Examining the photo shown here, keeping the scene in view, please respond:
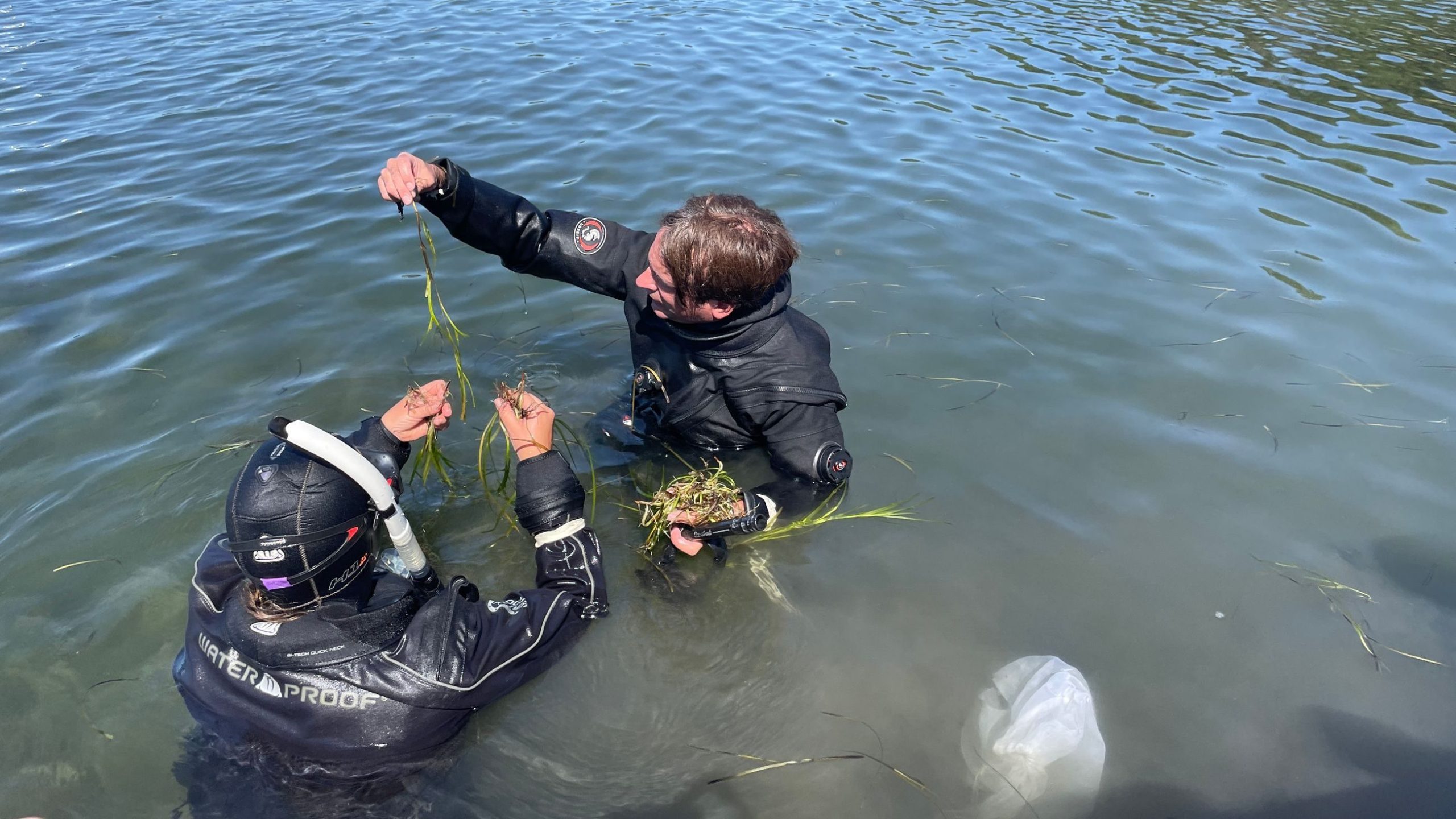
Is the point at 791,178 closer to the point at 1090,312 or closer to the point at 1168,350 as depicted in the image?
the point at 1090,312

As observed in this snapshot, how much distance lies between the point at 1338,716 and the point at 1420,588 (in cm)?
93

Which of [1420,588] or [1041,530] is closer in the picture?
[1420,588]

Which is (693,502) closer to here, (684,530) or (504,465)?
(684,530)

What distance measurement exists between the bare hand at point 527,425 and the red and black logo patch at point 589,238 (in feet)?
3.10

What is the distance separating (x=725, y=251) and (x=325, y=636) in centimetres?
189

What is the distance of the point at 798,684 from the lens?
3475mm

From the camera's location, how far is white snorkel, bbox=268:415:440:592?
2.56 metres

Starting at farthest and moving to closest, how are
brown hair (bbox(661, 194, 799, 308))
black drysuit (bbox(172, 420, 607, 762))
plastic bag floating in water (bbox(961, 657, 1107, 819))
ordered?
brown hair (bbox(661, 194, 799, 308)) < plastic bag floating in water (bbox(961, 657, 1107, 819)) < black drysuit (bbox(172, 420, 607, 762))

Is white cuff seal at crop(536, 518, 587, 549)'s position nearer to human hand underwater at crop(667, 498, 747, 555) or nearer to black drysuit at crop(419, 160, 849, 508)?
human hand underwater at crop(667, 498, 747, 555)

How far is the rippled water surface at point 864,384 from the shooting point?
3236mm

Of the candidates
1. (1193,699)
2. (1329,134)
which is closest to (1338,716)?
(1193,699)

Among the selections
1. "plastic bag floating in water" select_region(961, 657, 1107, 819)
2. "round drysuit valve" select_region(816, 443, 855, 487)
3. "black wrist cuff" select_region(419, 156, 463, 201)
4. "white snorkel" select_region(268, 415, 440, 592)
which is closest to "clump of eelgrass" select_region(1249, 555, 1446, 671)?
"plastic bag floating in water" select_region(961, 657, 1107, 819)

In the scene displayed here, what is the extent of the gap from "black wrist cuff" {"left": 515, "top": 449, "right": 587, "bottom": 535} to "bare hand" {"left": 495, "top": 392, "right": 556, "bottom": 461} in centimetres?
5

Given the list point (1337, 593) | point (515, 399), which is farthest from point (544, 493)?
point (1337, 593)
